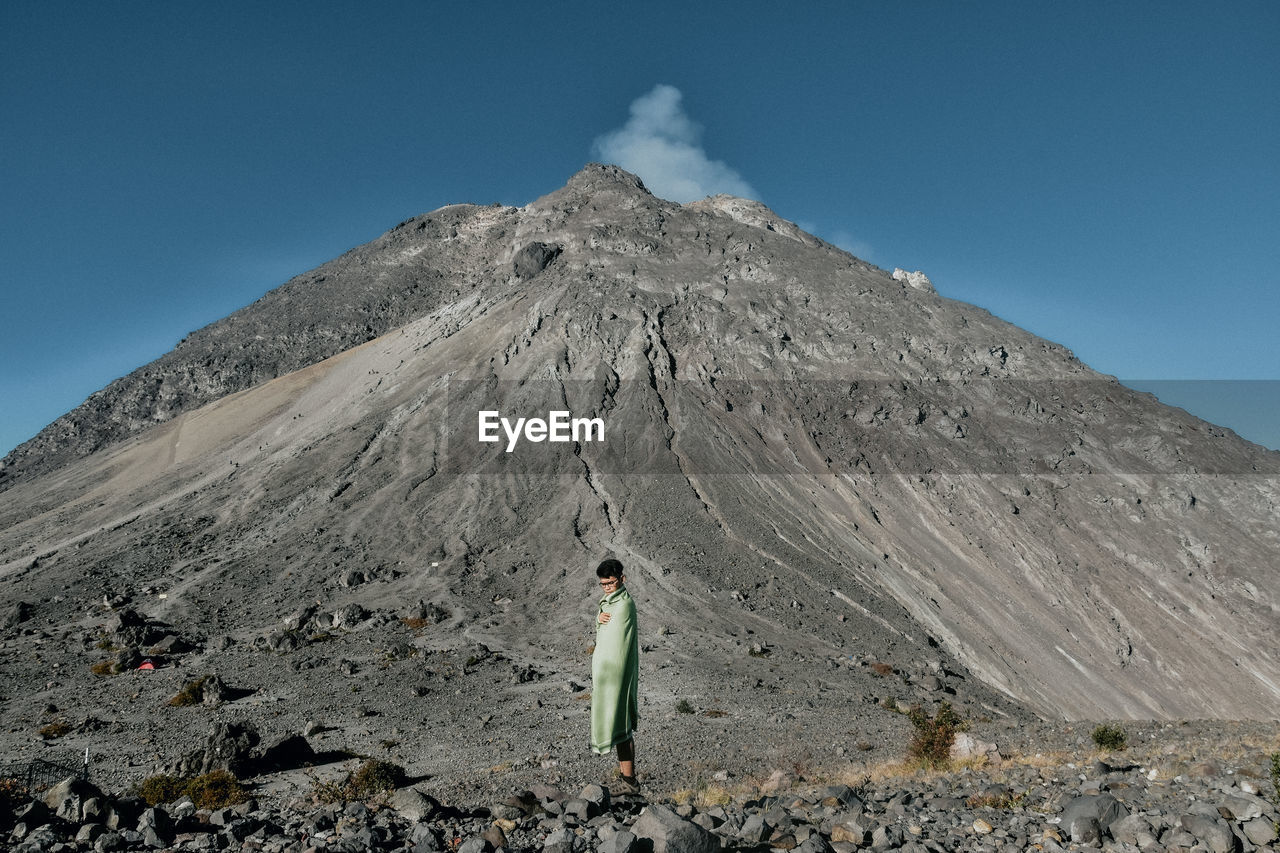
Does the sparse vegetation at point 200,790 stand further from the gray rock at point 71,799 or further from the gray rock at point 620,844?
the gray rock at point 620,844

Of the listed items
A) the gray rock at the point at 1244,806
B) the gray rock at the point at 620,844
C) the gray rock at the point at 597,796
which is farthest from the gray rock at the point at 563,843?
the gray rock at the point at 1244,806

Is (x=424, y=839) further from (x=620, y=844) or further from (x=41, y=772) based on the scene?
(x=41, y=772)

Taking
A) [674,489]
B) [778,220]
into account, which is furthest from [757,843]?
[778,220]

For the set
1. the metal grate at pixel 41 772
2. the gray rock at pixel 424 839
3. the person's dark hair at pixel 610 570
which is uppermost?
the person's dark hair at pixel 610 570

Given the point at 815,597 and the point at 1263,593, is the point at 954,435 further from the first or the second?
the point at 815,597

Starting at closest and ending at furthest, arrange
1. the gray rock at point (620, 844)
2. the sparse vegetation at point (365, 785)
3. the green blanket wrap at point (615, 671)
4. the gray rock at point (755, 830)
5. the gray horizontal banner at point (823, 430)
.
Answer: the gray rock at point (620, 844) < the gray rock at point (755, 830) < the green blanket wrap at point (615, 671) < the sparse vegetation at point (365, 785) < the gray horizontal banner at point (823, 430)

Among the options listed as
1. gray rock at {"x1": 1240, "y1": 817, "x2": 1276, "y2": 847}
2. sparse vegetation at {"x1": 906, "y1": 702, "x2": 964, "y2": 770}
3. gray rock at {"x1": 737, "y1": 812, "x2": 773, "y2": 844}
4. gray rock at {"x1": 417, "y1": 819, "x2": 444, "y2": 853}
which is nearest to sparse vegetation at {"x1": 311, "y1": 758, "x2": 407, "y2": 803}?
gray rock at {"x1": 417, "y1": 819, "x2": 444, "y2": 853}

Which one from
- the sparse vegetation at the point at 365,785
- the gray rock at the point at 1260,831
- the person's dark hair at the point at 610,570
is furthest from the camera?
the sparse vegetation at the point at 365,785
